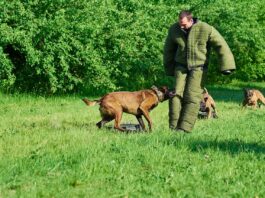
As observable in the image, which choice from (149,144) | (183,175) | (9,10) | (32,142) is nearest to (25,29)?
(9,10)

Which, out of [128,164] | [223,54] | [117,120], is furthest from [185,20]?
[128,164]

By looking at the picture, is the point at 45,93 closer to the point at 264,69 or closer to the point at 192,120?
the point at 192,120

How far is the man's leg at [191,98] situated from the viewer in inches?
426

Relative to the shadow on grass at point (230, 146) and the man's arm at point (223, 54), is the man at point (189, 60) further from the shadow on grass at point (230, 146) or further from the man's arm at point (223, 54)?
the shadow on grass at point (230, 146)

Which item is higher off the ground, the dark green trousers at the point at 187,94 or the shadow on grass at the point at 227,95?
the dark green trousers at the point at 187,94

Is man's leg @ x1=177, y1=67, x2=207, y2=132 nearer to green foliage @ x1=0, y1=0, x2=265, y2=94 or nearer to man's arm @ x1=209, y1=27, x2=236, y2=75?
man's arm @ x1=209, y1=27, x2=236, y2=75

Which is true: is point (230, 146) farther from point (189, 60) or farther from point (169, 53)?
point (169, 53)

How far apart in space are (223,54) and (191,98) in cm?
105

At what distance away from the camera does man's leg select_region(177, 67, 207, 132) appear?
10.8m

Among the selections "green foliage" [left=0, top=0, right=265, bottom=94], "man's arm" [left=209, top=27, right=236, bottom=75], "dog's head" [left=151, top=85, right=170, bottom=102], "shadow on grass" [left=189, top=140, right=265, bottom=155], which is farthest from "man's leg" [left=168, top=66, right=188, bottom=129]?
"green foliage" [left=0, top=0, right=265, bottom=94]

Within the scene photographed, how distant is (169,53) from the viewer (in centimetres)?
1118

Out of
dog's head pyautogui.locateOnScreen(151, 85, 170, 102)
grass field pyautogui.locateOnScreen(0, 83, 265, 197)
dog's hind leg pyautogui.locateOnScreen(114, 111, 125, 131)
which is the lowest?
dog's hind leg pyautogui.locateOnScreen(114, 111, 125, 131)

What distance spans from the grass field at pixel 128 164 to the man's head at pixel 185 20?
2086mm

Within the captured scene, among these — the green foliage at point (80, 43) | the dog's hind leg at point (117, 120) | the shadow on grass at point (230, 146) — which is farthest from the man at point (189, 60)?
the green foliage at point (80, 43)
